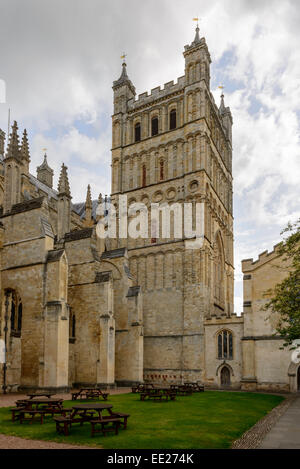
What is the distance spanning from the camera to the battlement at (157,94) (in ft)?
146

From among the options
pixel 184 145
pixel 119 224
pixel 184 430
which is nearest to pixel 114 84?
pixel 184 145

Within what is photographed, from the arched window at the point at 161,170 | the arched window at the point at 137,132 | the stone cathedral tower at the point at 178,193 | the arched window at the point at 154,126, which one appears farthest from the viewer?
the arched window at the point at 137,132

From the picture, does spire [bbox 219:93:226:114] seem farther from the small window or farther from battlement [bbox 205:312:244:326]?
the small window

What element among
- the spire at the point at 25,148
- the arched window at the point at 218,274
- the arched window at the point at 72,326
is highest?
the spire at the point at 25,148

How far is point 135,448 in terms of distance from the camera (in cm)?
955

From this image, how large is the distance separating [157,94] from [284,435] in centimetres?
3970

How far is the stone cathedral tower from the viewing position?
3644 cm

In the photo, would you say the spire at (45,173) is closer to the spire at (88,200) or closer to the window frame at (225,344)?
the spire at (88,200)

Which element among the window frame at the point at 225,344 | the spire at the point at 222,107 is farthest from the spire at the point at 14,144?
the spire at the point at 222,107

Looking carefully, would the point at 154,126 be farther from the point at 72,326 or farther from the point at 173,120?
the point at 72,326

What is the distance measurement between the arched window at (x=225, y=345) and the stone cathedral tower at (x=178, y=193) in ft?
4.75

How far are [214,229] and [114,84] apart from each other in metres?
20.1

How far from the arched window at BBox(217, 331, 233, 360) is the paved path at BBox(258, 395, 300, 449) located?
18.1m

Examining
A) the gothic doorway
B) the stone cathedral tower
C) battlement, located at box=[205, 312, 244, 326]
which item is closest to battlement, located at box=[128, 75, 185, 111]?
the stone cathedral tower
